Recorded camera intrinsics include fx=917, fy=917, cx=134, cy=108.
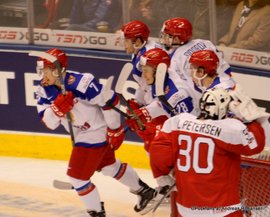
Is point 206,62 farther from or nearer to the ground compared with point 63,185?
farther from the ground

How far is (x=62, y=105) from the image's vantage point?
5734mm

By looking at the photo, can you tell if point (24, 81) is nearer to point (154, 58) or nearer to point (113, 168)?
point (113, 168)

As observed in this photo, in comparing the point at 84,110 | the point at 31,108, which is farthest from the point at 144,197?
the point at 31,108

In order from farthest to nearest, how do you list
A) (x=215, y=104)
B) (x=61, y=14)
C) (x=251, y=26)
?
(x=61, y=14), (x=251, y=26), (x=215, y=104)

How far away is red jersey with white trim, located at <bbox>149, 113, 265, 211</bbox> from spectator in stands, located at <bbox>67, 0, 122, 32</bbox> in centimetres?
394

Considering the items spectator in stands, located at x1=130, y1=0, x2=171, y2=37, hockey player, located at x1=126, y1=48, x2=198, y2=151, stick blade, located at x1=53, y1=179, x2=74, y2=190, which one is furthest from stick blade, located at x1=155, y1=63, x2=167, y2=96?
spectator in stands, located at x1=130, y1=0, x2=171, y2=37

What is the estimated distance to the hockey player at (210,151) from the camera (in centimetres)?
410

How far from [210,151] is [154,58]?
1.94 metres

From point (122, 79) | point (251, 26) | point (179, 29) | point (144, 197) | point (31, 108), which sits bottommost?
point (31, 108)

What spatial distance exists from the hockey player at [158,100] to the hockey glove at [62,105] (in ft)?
1.53

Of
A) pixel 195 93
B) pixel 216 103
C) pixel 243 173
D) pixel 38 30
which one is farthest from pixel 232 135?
pixel 38 30

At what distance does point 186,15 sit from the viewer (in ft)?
25.3

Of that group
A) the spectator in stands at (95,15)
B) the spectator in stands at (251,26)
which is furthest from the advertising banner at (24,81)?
the spectator in stands at (251,26)

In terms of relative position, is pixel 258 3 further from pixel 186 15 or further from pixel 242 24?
pixel 186 15
